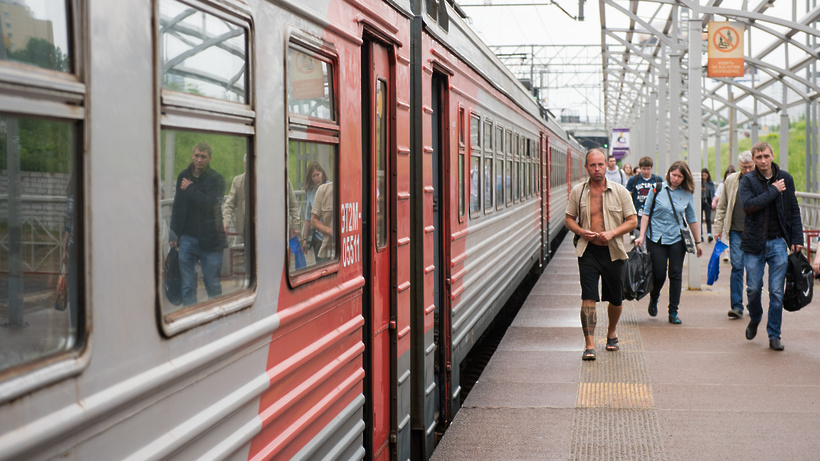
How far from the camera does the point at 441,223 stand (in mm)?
5930

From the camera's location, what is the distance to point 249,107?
8.83 feet

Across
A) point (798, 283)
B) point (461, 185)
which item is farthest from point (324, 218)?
point (798, 283)

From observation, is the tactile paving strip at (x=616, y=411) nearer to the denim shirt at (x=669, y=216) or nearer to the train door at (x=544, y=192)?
the denim shirt at (x=669, y=216)

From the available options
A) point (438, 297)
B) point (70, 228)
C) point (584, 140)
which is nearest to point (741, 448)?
point (438, 297)

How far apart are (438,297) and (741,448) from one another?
201cm

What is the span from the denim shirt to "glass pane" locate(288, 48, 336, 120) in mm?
6346

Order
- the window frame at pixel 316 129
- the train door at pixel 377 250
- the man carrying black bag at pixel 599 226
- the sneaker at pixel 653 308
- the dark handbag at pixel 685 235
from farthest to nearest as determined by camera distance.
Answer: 1. the sneaker at pixel 653 308
2. the dark handbag at pixel 685 235
3. the man carrying black bag at pixel 599 226
4. the train door at pixel 377 250
5. the window frame at pixel 316 129

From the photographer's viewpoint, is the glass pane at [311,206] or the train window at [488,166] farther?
the train window at [488,166]

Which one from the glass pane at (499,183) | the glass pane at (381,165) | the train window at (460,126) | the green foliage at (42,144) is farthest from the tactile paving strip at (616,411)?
the green foliage at (42,144)

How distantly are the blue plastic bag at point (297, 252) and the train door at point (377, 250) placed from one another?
0.94m

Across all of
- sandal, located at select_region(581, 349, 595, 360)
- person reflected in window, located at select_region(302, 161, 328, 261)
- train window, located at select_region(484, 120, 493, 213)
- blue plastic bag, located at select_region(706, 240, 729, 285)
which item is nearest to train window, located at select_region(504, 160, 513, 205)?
train window, located at select_region(484, 120, 493, 213)

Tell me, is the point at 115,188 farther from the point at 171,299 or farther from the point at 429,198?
the point at 429,198

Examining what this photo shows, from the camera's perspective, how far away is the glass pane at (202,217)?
2244 millimetres

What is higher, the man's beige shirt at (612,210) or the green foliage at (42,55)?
the green foliage at (42,55)
